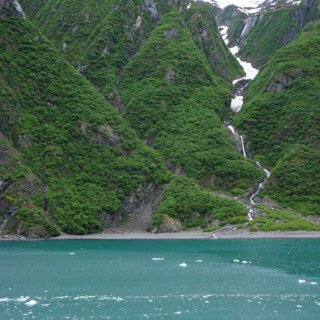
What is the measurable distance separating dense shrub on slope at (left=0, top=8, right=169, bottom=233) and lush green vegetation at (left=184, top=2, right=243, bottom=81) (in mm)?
67963

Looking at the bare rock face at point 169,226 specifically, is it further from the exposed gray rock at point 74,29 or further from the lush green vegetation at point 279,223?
the exposed gray rock at point 74,29

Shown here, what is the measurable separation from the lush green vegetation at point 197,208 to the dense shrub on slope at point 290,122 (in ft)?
52.5

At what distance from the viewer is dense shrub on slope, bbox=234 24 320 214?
312 ft

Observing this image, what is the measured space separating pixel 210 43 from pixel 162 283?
148712 millimetres

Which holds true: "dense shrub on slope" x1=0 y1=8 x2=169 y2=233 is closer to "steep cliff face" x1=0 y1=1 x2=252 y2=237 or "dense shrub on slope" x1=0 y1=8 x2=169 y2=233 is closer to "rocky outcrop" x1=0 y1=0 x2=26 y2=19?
"steep cliff face" x1=0 y1=1 x2=252 y2=237

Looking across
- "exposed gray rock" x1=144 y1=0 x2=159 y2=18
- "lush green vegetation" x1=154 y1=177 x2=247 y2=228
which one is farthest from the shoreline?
"exposed gray rock" x1=144 y1=0 x2=159 y2=18

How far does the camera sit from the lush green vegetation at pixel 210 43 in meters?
164

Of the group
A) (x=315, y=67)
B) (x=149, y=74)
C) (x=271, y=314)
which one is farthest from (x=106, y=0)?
(x=271, y=314)

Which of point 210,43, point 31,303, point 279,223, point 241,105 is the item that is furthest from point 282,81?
point 31,303

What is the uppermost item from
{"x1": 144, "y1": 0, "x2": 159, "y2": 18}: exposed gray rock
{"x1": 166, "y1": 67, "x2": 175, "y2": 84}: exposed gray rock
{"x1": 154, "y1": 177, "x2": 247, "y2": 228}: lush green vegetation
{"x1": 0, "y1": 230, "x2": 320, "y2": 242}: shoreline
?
{"x1": 144, "y1": 0, "x2": 159, "y2": 18}: exposed gray rock

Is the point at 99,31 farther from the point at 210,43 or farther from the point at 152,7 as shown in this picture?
the point at 210,43

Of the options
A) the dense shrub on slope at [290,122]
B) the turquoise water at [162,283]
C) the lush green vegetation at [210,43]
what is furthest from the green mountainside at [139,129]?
the turquoise water at [162,283]

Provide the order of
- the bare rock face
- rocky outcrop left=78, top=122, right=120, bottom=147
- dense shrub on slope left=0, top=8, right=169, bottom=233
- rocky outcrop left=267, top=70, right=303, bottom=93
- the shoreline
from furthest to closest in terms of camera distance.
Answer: rocky outcrop left=267, top=70, right=303, bottom=93 → rocky outcrop left=78, top=122, right=120, bottom=147 → dense shrub on slope left=0, top=8, right=169, bottom=233 → the bare rock face → the shoreline

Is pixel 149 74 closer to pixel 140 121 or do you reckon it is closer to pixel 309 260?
pixel 140 121
